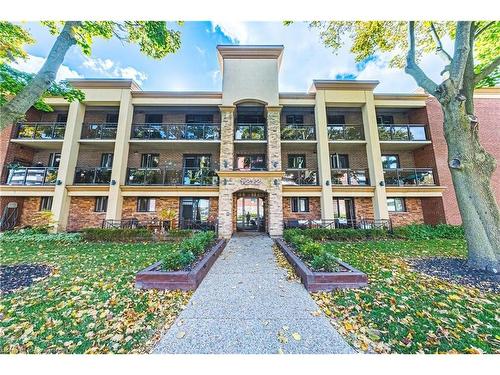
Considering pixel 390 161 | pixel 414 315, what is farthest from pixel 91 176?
pixel 390 161

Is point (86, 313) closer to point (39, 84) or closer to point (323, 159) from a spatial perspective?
point (39, 84)

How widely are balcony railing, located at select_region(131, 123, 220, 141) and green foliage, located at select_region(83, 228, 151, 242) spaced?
6.57m

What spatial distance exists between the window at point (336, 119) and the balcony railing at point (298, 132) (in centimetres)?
262

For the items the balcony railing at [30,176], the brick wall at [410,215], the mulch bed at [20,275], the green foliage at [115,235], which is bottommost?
the mulch bed at [20,275]

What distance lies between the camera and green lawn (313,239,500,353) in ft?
7.99

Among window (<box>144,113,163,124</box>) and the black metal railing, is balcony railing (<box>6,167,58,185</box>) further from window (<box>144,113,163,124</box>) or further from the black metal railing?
the black metal railing

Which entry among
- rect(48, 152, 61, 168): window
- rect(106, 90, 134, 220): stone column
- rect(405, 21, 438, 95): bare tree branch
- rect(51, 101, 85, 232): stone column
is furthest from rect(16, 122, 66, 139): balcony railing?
rect(405, 21, 438, 95): bare tree branch

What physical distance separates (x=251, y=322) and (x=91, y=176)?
48.1 ft

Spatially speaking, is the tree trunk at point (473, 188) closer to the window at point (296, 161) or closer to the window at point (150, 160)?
the window at point (296, 161)

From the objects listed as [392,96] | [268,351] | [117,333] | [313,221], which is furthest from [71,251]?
[392,96]

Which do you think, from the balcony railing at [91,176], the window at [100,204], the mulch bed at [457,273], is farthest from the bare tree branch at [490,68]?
the window at [100,204]

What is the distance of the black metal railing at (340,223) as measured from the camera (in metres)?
12.1

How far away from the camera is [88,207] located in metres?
13.2

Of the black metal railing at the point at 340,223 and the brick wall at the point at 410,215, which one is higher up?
the brick wall at the point at 410,215
